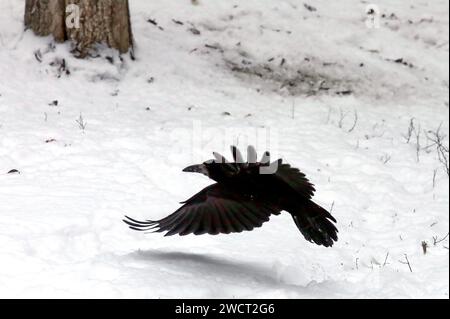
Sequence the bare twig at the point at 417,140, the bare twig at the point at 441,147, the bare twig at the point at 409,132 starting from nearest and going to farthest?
the bare twig at the point at 441,147 → the bare twig at the point at 417,140 → the bare twig at the point at 409,132

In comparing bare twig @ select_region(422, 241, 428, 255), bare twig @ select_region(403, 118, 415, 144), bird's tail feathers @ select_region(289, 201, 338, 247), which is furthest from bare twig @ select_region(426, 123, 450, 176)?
bird's tail feathers @ select_region(289, 201, 338, 247)

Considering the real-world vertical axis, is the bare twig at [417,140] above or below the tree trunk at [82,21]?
below

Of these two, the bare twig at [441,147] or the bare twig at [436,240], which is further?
the bare twig at [441,147]

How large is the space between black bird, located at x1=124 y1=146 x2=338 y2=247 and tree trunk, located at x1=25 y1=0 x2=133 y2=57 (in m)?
3.76

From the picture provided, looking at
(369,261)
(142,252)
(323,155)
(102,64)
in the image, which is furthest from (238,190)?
(102,64)

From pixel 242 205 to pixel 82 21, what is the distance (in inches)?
167

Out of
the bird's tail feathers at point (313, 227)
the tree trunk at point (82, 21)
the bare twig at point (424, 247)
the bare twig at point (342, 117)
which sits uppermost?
the tree trunk at point (82, 21)

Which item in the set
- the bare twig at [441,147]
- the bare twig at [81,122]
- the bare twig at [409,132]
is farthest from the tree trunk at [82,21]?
the bare twig at [441,147]

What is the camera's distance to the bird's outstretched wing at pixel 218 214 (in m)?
3.43

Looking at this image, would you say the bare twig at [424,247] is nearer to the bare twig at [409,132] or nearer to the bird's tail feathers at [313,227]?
the bird's tail feathers at [313,227]

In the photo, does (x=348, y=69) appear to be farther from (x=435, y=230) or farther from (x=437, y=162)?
(x=435, y=230)

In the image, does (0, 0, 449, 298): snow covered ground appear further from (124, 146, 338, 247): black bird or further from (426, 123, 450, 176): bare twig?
(124, 146, 338, 247): black bird

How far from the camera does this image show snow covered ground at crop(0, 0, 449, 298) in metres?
3.83

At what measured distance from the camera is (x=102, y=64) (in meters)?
7.25
